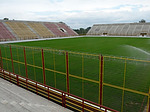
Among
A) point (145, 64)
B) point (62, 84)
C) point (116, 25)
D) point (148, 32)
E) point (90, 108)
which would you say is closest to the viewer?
point (90, 108)

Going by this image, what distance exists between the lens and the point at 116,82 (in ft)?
37.1

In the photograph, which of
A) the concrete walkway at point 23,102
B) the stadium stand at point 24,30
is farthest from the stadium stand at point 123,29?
the concrete walkway at point 23,102

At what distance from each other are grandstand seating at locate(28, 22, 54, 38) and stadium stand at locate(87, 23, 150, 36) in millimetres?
29951

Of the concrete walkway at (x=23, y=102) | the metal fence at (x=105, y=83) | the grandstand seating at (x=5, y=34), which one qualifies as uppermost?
the grandstand seating at (x=5, y=34)

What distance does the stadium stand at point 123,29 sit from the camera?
239ft

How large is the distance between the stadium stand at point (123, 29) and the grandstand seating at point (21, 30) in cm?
3923

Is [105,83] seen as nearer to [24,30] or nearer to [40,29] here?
[24,30]

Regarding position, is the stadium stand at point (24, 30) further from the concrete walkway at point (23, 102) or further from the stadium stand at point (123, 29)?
the concrete walkway at point (23, 102)

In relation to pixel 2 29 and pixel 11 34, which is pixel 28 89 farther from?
pixel 2 29

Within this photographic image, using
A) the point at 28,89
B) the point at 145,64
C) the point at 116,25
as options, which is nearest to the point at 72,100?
the point at 28,89

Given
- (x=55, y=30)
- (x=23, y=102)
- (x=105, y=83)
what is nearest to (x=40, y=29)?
(x=55, y=30)

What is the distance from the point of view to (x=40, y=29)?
69.4 m

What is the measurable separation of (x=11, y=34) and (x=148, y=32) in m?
62.8

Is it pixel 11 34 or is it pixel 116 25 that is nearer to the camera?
pixel 11 34
